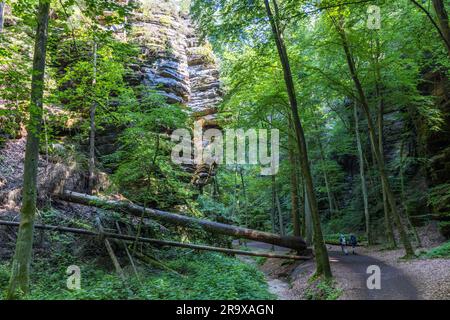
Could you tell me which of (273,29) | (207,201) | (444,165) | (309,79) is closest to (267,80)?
(309,79)

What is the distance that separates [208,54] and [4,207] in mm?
20611

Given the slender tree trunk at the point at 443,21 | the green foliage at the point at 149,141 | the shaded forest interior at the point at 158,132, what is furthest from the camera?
the green foliage at the point at 149,141

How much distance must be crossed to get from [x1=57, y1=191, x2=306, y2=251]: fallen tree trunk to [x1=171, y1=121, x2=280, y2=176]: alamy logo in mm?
6030

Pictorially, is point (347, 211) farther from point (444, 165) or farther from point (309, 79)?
point (309, 79)

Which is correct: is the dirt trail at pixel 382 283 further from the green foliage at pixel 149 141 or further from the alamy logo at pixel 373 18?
the alamy logo at pixel 373 18

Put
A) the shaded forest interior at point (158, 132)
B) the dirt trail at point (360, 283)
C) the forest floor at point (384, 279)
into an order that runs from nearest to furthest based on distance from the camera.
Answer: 1. the shaded forest interior at point (158, 132)
2. the forest floor at point (384, 279)
3. the dirt trail at point (360, 283)

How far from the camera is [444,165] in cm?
1780

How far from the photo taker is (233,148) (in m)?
27.4

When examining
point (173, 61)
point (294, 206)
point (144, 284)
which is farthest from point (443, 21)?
point (173, 61)

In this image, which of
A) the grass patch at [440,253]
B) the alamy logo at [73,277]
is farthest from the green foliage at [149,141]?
the grass patch at [440,253]

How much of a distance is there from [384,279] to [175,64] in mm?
17686

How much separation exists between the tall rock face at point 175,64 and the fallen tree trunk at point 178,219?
7203 mm

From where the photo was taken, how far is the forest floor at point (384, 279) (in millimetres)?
7824

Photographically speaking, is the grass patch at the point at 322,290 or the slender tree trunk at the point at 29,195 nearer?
the slender tree trunk at the point at 29,195
